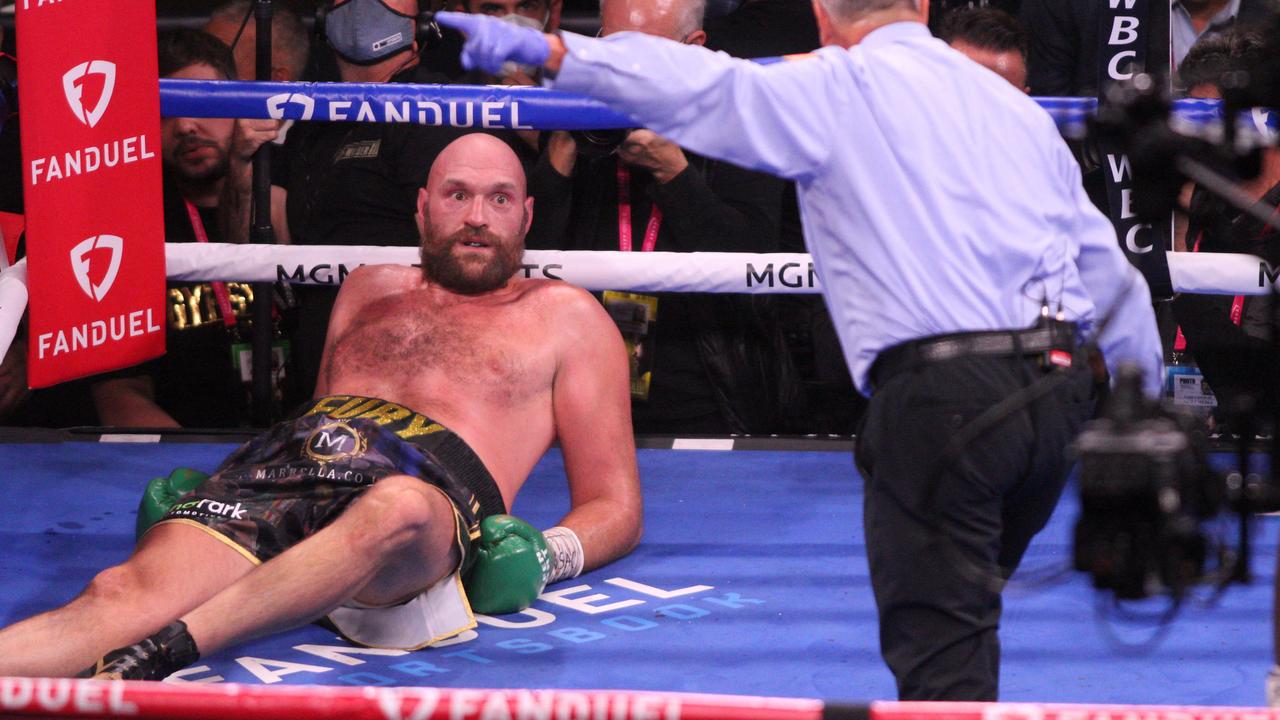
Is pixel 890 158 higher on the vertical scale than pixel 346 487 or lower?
higher

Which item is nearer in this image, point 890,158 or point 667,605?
point 890,158

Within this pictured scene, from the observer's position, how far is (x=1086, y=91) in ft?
13.1

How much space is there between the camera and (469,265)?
334 cm

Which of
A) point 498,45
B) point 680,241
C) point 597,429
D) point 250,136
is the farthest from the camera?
point 250,136

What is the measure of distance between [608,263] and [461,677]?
1374 millimetres

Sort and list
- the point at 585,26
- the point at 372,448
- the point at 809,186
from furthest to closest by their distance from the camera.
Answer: the point at 585,26 < the point at 372,448 < the point at 809,186

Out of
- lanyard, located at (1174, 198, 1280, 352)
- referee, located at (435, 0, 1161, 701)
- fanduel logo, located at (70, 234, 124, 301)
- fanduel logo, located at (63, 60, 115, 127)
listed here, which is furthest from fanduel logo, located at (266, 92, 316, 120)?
lanyard, located at (1174, 198, 1280, 352)

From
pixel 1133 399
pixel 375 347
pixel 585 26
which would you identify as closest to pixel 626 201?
pixel 375 347

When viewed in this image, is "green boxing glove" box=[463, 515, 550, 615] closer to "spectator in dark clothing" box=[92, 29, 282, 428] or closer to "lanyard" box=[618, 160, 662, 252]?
"lanyard" box=[618, 160, 662, 252]

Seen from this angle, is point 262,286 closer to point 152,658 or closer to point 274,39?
point 274,39

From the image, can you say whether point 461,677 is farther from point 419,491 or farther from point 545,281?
point 545,281

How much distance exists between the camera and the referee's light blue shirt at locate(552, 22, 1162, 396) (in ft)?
6.08

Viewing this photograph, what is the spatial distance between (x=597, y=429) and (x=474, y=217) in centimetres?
57

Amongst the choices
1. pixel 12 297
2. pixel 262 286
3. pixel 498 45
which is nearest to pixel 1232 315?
pixel 262 286
